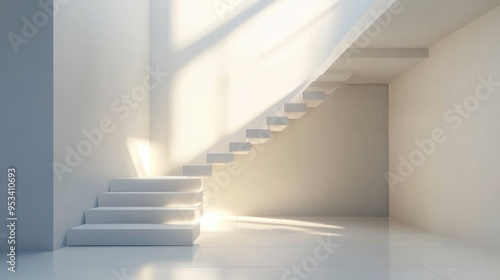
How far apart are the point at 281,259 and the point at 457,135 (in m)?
2.51

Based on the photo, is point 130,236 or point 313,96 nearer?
point 130,236

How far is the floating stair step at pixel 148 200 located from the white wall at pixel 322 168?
6.49 feet

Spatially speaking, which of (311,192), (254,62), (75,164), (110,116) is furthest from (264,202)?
(75,164)

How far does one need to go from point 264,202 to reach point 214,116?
5.11 ft

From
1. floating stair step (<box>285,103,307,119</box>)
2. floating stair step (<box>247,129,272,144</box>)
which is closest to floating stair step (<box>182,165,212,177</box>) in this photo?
floating stair step (<box>247,129,272,144</box>)

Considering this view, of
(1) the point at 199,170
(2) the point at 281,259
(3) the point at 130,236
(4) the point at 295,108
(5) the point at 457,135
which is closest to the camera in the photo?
(2) the point at 281,259

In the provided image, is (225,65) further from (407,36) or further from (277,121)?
(407,36)

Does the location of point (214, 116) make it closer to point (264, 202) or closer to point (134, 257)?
point (264, 202)

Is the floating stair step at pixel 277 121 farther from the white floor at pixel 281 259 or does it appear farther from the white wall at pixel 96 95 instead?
the white wall at pixel 96 95

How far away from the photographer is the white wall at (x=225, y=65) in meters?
8.03

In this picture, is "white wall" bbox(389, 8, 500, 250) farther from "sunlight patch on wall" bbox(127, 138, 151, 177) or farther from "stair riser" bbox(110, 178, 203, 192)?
"sunlight patch on wall" bbox(127, 138, 151, 177)

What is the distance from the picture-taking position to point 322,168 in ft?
26.4

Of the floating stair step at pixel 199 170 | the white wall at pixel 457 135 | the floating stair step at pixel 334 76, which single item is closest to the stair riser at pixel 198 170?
the floating stair step at pixel 199 170

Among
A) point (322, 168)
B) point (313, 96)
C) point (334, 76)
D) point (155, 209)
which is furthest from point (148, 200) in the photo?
point (322, 168)
